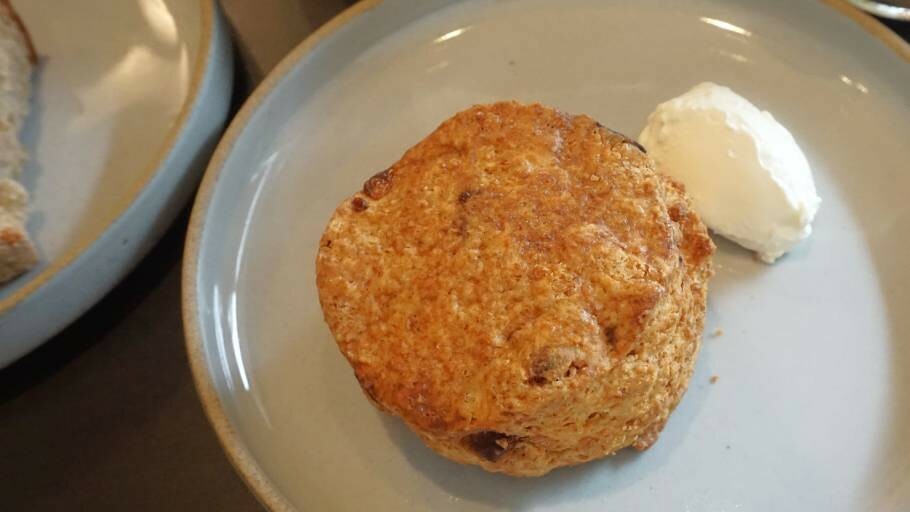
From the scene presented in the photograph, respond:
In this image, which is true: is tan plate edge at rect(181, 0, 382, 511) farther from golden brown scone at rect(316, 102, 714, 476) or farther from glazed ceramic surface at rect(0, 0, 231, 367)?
golden brown scone at rect(316, 102, 714, 476)

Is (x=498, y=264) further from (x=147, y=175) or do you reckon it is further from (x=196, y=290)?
(x=147, y=175)

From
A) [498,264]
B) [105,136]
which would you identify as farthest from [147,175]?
[498,264]

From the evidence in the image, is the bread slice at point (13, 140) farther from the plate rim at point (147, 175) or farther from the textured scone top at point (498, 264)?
the textured scone top at point (498, 264)

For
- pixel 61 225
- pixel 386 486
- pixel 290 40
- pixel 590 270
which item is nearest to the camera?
pixel 590 270

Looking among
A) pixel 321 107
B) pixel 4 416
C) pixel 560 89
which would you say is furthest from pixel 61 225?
pixel 560 89

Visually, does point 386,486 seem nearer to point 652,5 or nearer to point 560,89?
point 560,89

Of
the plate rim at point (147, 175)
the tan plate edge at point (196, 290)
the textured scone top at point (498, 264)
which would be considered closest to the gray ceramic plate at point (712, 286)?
the tan plate edge at point (196, 290)
